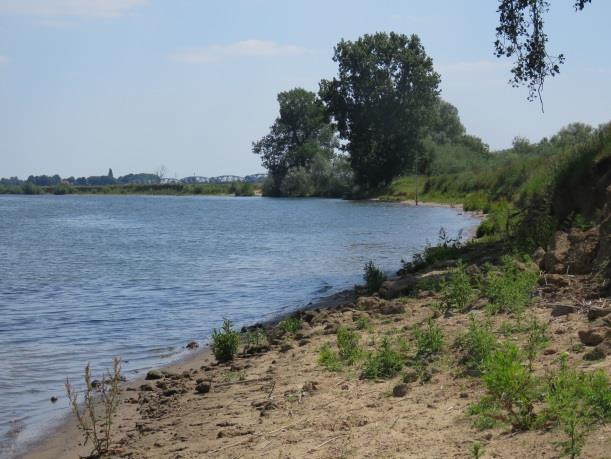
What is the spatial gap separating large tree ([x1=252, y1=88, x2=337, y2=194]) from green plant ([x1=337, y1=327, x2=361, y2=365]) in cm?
11622

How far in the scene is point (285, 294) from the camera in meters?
19.8

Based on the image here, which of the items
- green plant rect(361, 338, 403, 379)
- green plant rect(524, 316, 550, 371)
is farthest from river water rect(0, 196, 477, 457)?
green plant rect(524, 316, 550, 371)

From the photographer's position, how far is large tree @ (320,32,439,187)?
9069cm

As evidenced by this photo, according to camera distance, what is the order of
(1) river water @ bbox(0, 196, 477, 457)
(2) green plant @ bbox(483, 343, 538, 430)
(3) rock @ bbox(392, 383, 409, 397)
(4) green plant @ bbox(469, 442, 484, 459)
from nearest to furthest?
(4) green plant @ bbox(469, 442, 484, 459) < (2) green plant @ bbox(483, 343, 538, 430) < (3) rock @ bbox(392, 383, 409, 397) < (1) river water @ bbox(0, 196, 477, 457)

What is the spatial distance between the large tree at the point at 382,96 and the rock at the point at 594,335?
8346cm

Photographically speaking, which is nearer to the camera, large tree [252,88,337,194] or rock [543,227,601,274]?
rock [543,227,601,274]

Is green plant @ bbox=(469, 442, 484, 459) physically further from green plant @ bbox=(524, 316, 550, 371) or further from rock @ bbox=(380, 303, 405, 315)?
rock @ bbox=(380, 303, 405, 315)

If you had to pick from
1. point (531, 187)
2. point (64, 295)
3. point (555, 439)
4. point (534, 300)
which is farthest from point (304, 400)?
point (531, 187)

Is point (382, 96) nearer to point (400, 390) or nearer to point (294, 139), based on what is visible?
point (294, 139)

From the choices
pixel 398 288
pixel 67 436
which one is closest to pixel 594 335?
pixel 67 436

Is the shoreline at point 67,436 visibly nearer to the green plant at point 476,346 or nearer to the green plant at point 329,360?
the green plant at point 329,360

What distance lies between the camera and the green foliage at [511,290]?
33.3 feet

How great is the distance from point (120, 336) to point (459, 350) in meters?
7.62

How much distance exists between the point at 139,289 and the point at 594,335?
15.2 meters
